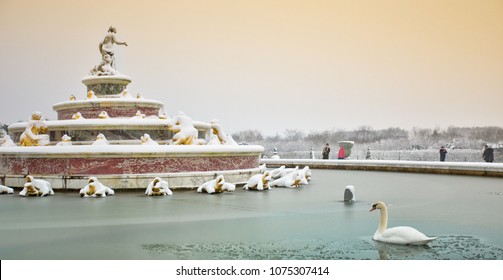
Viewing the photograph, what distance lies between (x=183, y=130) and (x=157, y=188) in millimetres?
2221

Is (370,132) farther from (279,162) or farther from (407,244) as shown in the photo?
(407,244)

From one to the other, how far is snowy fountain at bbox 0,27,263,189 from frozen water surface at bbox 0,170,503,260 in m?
0.66

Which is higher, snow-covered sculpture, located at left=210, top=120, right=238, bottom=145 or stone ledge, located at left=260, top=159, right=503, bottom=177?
snow-covered sculpture, located at left=210, top=120, right=238, bottom=145

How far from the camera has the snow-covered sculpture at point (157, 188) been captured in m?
9.98

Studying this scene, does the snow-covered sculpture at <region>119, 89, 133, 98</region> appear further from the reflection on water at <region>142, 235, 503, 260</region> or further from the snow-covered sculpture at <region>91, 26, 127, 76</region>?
the reflection on water at <region>142, 235, 503, 260</region>

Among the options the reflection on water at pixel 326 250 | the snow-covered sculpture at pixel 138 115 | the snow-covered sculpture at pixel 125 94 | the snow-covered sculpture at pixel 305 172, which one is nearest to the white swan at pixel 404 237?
the reflection on water at pixel 326 250

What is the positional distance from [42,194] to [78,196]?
684 millimetres

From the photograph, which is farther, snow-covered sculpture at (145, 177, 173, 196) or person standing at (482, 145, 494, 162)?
person standing at (482, 145, 494, 162)

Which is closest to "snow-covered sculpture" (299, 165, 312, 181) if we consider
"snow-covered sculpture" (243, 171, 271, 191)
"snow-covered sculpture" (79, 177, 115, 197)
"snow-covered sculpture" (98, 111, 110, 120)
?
"snow-covered sculpture" (243, 171, 271, 191)

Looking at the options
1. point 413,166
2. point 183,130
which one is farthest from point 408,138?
point 183,130

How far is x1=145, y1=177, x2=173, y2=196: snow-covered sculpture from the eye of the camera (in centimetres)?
998

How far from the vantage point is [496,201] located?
373 inches

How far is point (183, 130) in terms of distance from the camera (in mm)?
11914
